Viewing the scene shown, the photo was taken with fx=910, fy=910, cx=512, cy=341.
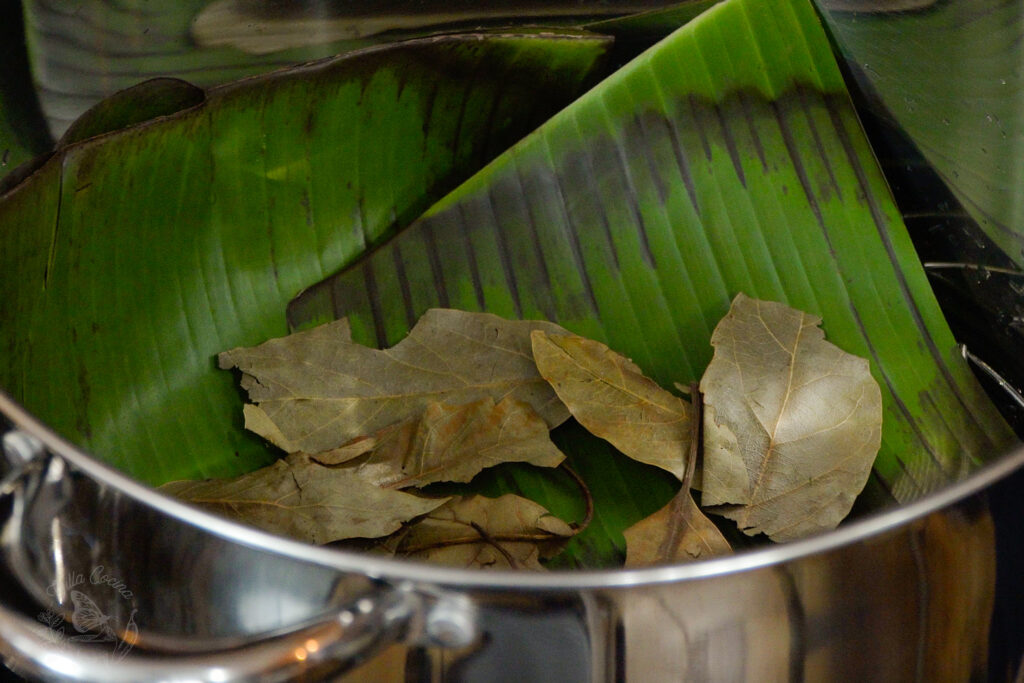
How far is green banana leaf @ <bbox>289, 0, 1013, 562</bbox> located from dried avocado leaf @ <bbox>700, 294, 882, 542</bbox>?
0.05 meters

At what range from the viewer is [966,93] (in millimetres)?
584

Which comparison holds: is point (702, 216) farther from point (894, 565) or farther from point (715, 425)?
point (894, 565)

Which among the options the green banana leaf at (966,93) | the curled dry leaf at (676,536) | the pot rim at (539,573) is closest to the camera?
the pot rim at (539,573)

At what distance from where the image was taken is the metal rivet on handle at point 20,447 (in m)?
0.30

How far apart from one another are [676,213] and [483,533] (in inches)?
10.6

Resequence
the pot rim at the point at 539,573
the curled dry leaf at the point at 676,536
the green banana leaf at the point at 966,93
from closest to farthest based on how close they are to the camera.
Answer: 1. the pot rim at the point at 539,573
2. the curled dry leaf at the point at 676,536
3. the green banana leaf at the point at 966,93

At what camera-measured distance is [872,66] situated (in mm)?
623

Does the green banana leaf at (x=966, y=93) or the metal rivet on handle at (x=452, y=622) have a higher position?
the green banana leaf at (x=966, y=93)

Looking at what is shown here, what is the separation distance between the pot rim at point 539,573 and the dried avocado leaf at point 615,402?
25 centimetres

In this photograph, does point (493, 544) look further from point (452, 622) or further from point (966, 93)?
point (966, 93)

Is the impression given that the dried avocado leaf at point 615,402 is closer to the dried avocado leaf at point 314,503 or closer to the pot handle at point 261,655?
the dried avocado leaf at point 314,503

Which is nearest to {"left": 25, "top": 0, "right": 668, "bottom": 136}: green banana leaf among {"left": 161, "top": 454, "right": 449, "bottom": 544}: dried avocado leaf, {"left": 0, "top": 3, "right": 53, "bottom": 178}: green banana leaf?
{"left": 0, "top": 3, "right": 53, "bottom": 178}: green banana leaf

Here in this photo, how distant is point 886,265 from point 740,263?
0.10 metres

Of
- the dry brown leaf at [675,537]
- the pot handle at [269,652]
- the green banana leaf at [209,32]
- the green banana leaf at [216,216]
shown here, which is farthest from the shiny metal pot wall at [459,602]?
the green banana leaf at [209,32]
